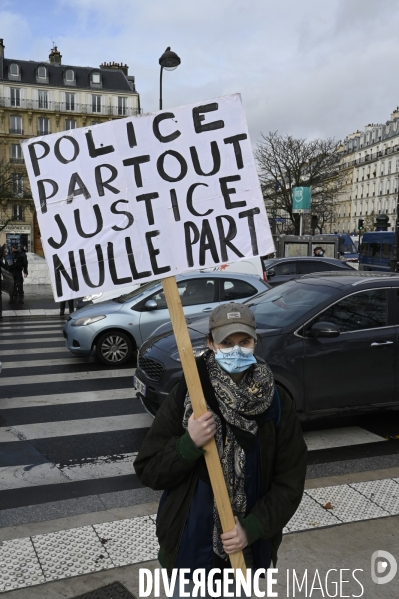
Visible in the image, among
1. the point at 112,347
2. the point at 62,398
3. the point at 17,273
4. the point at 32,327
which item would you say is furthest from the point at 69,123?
the point at 62,398

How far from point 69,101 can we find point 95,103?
300 cm

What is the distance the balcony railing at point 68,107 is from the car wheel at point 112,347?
6227 centimetres

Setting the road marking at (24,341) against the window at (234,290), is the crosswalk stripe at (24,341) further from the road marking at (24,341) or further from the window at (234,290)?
the window at (234,290)

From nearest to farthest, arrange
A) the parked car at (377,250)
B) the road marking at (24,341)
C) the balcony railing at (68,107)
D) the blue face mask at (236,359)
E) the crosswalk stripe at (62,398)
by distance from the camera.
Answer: the blue face mask at (236,359) → the crosswalk stripe at (62,398) → the road marking at (24,341) → the parked car at (377,250) → the balcony railing at (68,107)

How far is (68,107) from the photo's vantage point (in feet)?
227

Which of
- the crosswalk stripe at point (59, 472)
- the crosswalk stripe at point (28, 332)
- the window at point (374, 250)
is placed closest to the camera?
the crosswalk stripe at point (59, 472)

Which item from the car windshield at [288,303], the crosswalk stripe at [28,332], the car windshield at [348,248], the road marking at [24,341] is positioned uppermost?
the car windshield at [288,303]

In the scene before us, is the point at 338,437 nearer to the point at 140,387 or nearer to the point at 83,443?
the point at 140,387

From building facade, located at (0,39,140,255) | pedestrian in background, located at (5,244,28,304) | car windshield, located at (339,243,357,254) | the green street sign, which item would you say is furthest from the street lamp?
building facade, located at (0,39,140,255)

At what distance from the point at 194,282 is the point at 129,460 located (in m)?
4.98

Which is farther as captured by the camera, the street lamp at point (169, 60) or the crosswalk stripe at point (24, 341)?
the street lamp at point (169, 60)

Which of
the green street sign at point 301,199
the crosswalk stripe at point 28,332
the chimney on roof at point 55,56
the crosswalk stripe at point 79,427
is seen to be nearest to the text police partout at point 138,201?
the crosswalk stripe at point 79,427

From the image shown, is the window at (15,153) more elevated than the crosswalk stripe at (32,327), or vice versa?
the window at (15,153)

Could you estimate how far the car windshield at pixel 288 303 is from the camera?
635 cm
